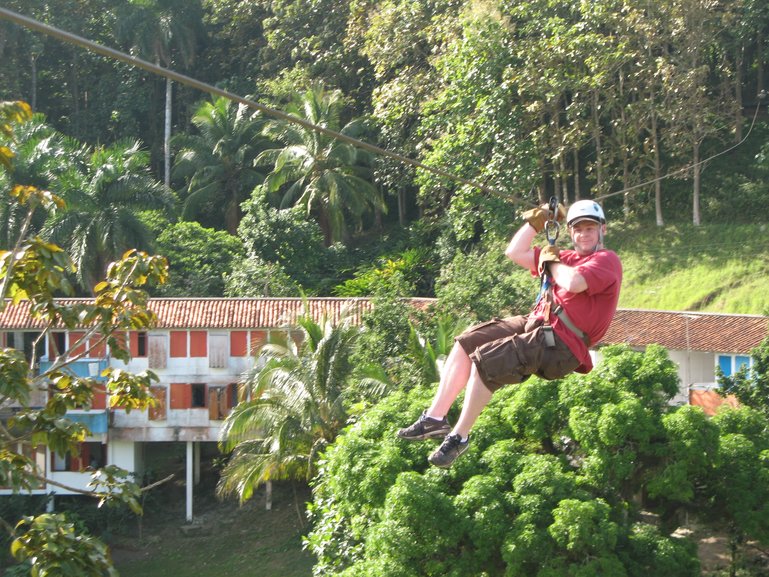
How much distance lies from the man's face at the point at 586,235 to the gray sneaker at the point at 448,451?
4.36 feet

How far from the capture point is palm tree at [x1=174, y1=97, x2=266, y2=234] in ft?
124

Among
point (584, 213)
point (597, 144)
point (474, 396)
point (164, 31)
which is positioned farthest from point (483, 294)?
point (164, 31)

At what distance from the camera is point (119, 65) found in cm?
4362

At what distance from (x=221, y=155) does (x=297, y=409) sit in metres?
16.8

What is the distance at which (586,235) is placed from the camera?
20.5 feet

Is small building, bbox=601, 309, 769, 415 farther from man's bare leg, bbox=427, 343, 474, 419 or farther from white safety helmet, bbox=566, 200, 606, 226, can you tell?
white safety helmet, bbox=566, 200, 606, 226

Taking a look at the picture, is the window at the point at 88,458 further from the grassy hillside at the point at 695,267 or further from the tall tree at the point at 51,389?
the tall tree at the point at 51,389

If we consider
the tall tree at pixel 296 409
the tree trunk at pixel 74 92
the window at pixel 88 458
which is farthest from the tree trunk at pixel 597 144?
the tree trunk at pixel 74 92

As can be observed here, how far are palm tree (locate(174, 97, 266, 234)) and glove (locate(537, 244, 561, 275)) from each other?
32.1m

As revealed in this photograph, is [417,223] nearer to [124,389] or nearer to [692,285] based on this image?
[692,285]

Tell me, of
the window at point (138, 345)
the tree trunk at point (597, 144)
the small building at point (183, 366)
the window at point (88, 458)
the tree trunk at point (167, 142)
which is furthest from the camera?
the tree trunk at point (167, 142)

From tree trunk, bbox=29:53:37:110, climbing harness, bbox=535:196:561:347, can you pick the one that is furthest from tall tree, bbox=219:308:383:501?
tree trunk, bbox=29:53:37:110

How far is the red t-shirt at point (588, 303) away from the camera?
6.13 meters

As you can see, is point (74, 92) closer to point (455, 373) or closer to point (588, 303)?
point (455, 373)
